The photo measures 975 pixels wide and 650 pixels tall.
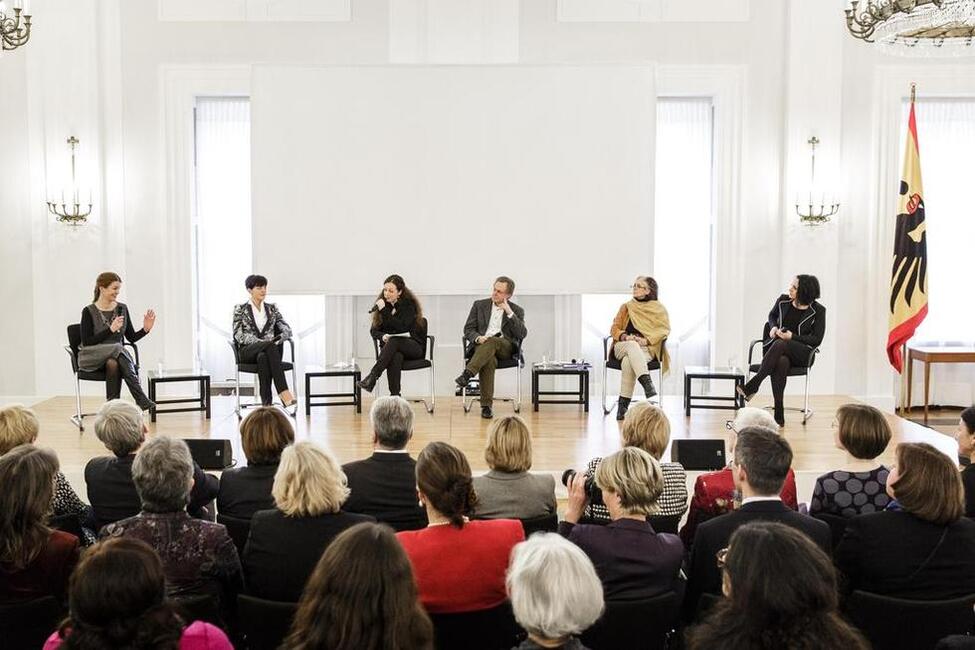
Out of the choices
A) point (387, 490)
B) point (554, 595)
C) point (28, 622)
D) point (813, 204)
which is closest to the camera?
point (554, 595)

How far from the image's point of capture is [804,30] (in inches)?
330

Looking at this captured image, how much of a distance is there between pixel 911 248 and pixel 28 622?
296 inches

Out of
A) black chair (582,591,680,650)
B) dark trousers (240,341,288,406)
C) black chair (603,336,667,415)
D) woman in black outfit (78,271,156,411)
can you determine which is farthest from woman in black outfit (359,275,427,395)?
black chair (582,591,680,650)

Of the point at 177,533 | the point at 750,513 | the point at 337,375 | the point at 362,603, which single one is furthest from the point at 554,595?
the point at 337,375

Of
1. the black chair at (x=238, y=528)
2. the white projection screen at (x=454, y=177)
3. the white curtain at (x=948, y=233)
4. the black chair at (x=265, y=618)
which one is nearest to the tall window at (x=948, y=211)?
the white curtain at (x=948, y=233)

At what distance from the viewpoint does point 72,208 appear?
8359 mm

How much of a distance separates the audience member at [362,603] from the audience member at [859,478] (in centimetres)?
187

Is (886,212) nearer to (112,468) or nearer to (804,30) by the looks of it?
(804,30)

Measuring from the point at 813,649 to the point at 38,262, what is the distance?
805cm

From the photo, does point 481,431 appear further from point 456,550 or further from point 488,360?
point 456,550

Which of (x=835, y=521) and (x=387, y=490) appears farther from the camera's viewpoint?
(x=387, y=490)

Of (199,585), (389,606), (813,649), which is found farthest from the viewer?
(199,585)

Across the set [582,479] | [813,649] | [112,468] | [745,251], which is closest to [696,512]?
[582,479]

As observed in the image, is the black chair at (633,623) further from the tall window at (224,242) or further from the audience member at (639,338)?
the tall window at (224,242)
